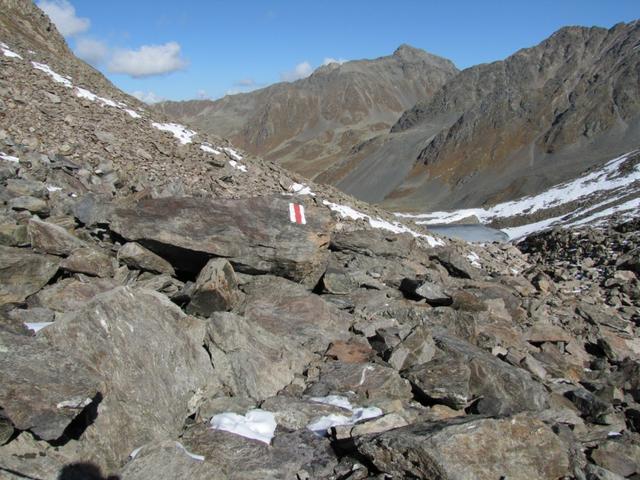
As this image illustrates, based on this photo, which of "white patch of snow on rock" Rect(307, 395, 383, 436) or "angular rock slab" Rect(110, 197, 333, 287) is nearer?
"white patch of snow on rock" Rect(307, 395, 383, 436)

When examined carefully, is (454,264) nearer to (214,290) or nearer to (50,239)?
(214,290)

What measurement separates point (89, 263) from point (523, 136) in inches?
4364

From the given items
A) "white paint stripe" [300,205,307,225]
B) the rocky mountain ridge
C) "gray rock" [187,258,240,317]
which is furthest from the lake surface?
"gray rock" [187,258,240,317]

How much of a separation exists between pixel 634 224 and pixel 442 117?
133149mm

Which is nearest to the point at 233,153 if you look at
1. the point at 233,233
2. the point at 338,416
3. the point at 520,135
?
the point at 233,233


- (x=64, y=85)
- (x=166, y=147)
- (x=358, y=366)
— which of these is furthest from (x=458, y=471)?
(x=64, y=85)

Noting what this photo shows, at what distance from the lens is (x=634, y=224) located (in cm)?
3556

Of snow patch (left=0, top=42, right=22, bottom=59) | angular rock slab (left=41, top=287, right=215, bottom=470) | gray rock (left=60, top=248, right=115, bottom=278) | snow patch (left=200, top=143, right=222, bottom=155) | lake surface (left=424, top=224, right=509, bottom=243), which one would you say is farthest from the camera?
lake surface (left=424, top=224, right=509, bottom=243)

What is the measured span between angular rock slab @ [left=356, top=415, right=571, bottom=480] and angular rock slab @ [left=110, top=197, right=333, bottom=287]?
544 cm

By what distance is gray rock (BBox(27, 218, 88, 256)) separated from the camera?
10.1 meters

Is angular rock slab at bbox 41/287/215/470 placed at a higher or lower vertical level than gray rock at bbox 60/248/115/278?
lower

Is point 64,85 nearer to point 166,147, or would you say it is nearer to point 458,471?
point 166,147

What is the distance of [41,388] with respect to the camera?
222 inches

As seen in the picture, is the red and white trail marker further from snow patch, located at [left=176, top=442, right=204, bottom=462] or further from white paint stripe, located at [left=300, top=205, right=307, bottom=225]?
snow patch, located at [left=176, top=442, right=204, bottom=462]
